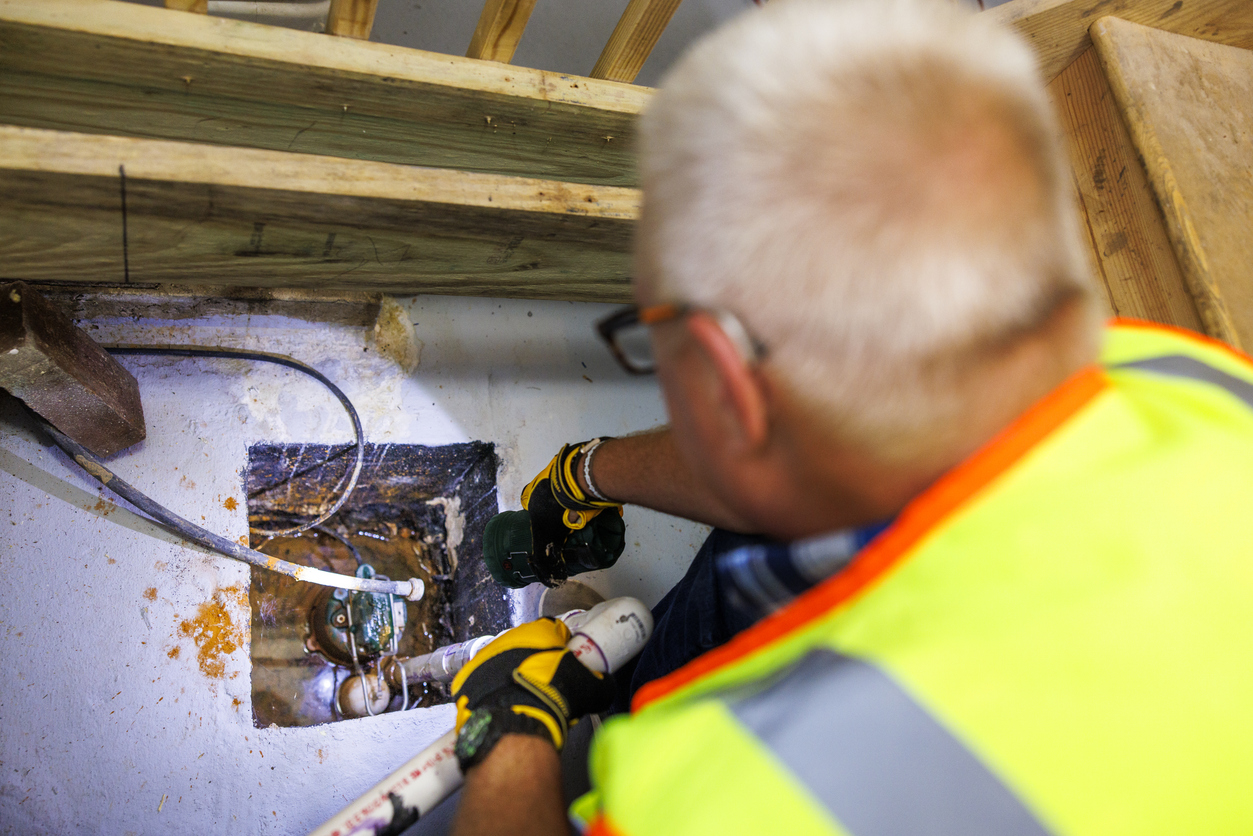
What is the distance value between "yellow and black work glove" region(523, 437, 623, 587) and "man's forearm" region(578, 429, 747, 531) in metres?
0.03

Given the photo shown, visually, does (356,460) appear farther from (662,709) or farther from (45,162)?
(662,709)

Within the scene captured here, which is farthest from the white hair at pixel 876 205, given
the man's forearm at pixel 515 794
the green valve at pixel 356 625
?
the green valve at pixel 356 625

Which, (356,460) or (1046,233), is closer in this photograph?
(1046,233)

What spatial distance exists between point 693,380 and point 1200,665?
0.44 m

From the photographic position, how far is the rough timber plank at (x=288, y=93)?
98 centimetres

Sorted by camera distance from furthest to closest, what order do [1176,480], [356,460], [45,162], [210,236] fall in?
1. [356,460]
2. [210,236]
3. [45,162]
4. [1176,480]

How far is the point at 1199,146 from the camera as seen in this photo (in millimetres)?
1441

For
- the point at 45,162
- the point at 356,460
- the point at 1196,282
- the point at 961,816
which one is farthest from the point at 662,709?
the point at 1196,282

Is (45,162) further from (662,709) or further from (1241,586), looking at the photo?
(1241,586)

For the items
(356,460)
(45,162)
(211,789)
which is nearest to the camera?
(45,162)

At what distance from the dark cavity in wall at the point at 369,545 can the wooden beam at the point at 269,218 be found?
381 mm

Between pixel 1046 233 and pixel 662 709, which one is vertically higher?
pixel 1046 233

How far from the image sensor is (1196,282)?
129 cm

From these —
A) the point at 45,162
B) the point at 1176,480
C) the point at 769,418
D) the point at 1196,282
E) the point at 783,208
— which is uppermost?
the point at 45,162
